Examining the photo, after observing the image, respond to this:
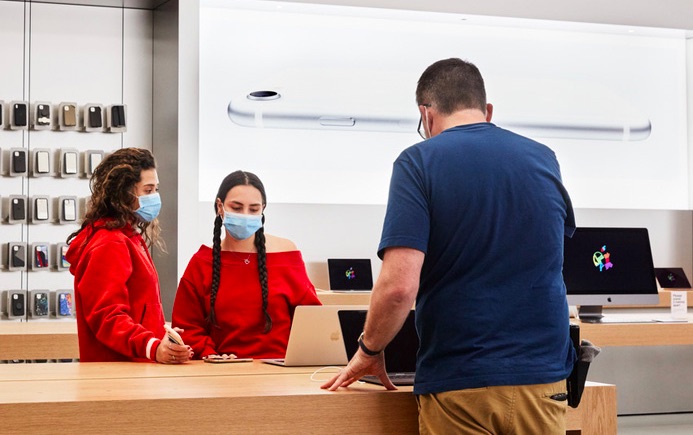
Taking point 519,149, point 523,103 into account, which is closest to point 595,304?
point 523,103

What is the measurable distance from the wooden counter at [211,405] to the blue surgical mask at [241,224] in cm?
73

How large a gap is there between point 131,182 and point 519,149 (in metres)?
1.47

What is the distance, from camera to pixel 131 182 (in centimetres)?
300

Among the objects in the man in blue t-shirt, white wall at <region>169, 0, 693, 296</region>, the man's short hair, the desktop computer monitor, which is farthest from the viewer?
white wall at <region>169, 0, 693, 296</region>

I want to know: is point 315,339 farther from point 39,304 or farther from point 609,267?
→ point 39,304

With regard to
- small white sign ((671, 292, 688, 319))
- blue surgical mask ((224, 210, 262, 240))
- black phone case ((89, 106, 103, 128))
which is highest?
black phone case ((89, 106, 103, 128))

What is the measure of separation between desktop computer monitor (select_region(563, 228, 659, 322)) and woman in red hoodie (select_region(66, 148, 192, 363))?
2.51 meters

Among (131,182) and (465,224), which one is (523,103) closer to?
(131,182)

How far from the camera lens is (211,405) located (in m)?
2.07

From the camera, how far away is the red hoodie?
8.96 ft

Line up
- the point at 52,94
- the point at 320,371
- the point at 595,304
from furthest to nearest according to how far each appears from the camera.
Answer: the point at 52,94, the point at 595,304, the point at 320,371

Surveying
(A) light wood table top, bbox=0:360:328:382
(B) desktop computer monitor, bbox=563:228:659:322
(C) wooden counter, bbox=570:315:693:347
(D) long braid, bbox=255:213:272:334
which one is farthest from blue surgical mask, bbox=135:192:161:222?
(B) desktop computer monitor, bbox=563:228:659:322

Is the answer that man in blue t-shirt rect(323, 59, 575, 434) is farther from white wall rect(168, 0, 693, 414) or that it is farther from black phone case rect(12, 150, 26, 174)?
black phone case rect(12, 150, 26, 174)

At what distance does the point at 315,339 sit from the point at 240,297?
427 mm
